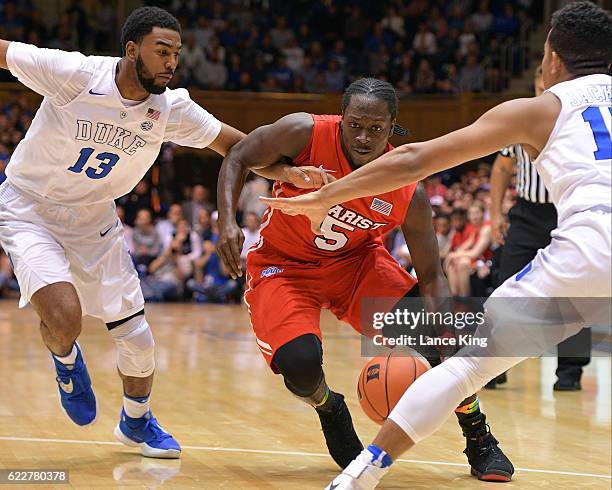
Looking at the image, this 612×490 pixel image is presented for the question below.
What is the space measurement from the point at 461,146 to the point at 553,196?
397 mm

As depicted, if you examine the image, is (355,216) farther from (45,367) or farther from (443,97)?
(443,97)

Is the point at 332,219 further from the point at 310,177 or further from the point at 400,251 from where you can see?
the point at 400,251

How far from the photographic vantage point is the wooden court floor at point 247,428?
4.52 m

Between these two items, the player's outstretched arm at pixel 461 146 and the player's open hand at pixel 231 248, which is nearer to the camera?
the player's outstretched arm at pixel 461 146

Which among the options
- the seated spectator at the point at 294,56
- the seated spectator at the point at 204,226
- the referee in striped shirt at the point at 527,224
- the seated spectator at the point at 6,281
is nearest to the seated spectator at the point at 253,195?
the seated spectator at the point at 204,226

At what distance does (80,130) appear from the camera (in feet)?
15.1

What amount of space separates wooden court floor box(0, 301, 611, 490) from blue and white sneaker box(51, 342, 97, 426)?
21 cm

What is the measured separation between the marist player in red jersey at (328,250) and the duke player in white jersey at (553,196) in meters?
0.99

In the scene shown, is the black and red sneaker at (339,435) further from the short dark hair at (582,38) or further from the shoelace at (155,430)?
the short dark hair at (582,38)

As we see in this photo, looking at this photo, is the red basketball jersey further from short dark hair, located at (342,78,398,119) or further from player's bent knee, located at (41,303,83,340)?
player's bent knee, located at (41,303,83,340)

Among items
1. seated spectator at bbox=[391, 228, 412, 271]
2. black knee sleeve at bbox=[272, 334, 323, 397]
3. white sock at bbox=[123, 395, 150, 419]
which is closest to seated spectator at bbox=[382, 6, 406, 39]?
seated spectator at bbox=[391, 228, 412, 271]

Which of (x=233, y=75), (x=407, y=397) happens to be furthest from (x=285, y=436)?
(x=233, y=75)

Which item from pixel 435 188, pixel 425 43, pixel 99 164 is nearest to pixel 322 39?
pixel 425 43

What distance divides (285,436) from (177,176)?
1279cm
